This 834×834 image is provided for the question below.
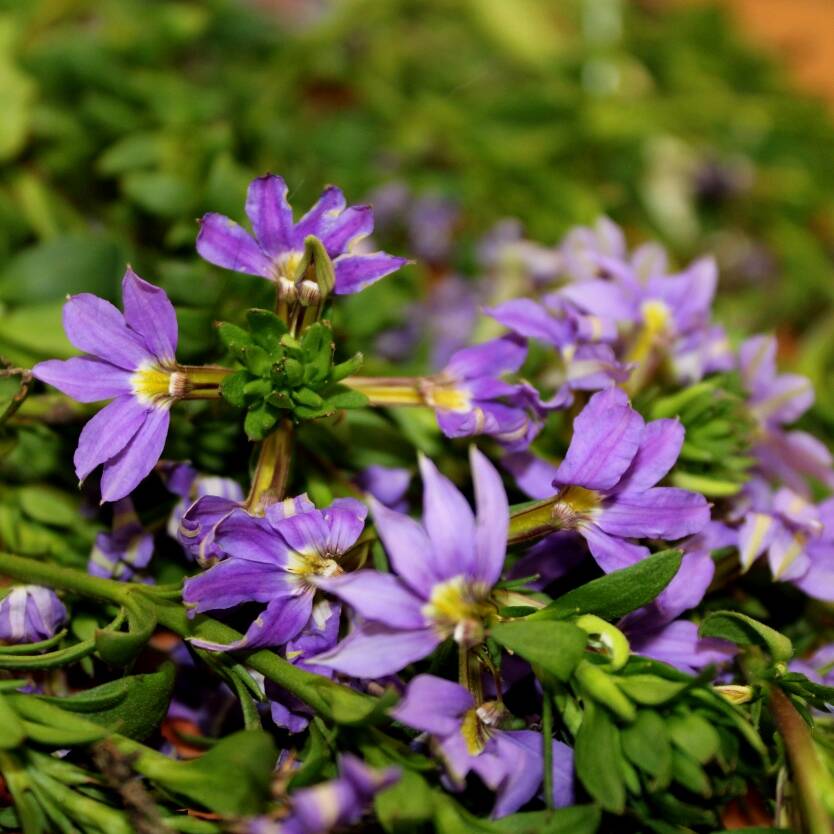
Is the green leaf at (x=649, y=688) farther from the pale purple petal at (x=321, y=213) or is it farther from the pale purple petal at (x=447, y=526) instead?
the pale purple petal at (x=321, y=213)

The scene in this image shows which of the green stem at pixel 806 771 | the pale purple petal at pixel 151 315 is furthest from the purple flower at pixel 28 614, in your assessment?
the green stem at pixel 806 771

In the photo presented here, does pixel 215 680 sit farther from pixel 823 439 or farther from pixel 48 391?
pixel 823 439

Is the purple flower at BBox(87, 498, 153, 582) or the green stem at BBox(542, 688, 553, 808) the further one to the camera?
the purple flower at BBox(87, 498, 153, 582)

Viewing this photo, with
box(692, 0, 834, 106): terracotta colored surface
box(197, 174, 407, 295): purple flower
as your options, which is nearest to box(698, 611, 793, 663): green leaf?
box(197, 174, 407, 295): purple flower

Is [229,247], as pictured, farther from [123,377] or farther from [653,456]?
[653,456]

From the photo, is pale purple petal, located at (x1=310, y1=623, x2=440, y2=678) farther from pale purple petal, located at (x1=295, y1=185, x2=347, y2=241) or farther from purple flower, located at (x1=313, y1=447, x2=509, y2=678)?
pale purple petal, located at (x1=295, y1=185, x2=347, y2=241)
